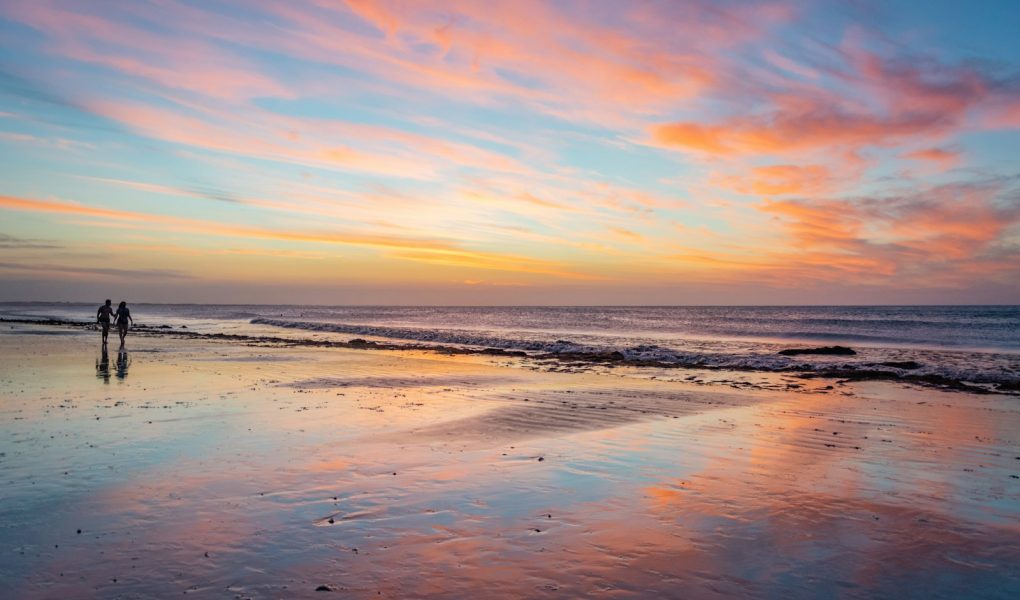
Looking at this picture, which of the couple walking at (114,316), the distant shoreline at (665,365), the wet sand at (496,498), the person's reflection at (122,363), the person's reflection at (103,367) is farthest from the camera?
the couple walking at (114,316)

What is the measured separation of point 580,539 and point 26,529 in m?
5.77

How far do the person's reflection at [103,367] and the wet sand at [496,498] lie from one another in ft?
11.3

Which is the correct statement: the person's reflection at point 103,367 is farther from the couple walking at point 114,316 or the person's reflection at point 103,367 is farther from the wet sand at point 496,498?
the couple walking at point 114,316

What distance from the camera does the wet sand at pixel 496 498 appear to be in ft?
18.6

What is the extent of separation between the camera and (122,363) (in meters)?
24.8

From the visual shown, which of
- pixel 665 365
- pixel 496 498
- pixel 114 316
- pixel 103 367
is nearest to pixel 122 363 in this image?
pixel 103 367

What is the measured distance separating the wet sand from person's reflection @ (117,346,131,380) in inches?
160

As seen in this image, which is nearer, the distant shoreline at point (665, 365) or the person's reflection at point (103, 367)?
the person's reflection at point (103, 367)

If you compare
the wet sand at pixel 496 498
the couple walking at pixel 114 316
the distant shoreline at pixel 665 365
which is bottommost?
the distant shoreline at pixel 665 365

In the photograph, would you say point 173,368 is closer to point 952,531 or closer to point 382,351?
point 382,351

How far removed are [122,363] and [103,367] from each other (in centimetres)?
179

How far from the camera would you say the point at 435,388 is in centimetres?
1986

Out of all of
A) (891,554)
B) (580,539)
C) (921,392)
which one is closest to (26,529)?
(580,539)

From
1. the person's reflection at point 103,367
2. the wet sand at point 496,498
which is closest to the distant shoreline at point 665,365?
the wet sand at point 496,498
